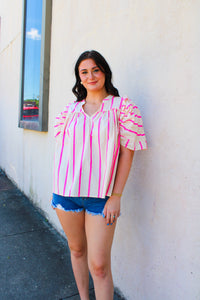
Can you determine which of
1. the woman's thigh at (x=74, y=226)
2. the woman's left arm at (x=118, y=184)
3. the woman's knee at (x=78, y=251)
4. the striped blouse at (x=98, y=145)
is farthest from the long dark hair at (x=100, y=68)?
the woman's knee at (x=78, y=251)

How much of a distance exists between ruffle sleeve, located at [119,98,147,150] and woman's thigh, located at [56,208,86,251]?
60 centimetres

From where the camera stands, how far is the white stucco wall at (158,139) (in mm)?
1560

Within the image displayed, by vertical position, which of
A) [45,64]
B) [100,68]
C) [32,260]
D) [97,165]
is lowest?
[32,260]

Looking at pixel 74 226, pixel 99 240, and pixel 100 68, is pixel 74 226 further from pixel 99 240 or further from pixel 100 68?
pixel 100 68

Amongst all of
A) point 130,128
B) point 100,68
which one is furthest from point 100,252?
point 100,68

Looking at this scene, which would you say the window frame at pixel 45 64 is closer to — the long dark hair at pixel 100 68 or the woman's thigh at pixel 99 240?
the long dark hair at pixel 100 68

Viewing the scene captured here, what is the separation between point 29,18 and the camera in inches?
180

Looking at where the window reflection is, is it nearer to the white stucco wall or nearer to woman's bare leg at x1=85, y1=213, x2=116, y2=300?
the white stucco wall

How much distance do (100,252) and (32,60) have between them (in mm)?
3854

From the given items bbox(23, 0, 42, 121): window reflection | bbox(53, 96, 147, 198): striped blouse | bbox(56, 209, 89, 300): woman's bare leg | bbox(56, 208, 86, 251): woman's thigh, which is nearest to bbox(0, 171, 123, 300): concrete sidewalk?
bbox(56, 209, 89, 300): woman's bare leg

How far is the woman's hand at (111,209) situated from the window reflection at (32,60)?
9.61ft

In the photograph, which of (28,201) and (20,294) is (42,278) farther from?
(28,201)

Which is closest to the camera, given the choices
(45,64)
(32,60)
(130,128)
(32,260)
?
(130,128)

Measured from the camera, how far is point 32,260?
2795mm
